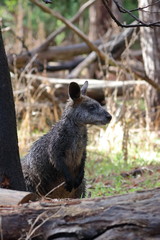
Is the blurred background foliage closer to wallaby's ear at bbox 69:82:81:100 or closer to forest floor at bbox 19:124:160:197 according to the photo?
forest floor at bbox 19:124:160:197

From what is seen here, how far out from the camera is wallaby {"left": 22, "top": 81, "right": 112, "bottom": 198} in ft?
20.5

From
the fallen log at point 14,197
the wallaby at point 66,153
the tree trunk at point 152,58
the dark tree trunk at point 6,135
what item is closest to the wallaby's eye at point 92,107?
the wallaby at point 66,153

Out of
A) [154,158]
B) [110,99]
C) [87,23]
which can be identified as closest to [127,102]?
[110,99]

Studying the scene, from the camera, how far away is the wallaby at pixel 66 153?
626 centimetres

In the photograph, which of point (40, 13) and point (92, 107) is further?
point (40, 13)

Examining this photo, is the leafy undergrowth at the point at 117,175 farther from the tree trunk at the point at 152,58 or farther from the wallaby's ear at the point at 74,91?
the tree trunk at the point at 152,58

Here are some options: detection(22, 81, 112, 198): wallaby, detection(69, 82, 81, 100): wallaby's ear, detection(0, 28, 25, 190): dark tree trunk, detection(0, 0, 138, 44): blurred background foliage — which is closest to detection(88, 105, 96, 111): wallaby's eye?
detection(22, 81, 112, 198): wallaby

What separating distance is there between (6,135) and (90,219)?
6.23 feet

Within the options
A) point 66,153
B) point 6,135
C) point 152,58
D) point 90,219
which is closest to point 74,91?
point 66,153

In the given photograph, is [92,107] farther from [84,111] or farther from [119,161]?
[119,161]

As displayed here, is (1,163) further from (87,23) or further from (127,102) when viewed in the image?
(87,23)

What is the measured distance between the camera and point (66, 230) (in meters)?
3.52

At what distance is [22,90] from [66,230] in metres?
6.94

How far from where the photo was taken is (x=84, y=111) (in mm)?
6504
